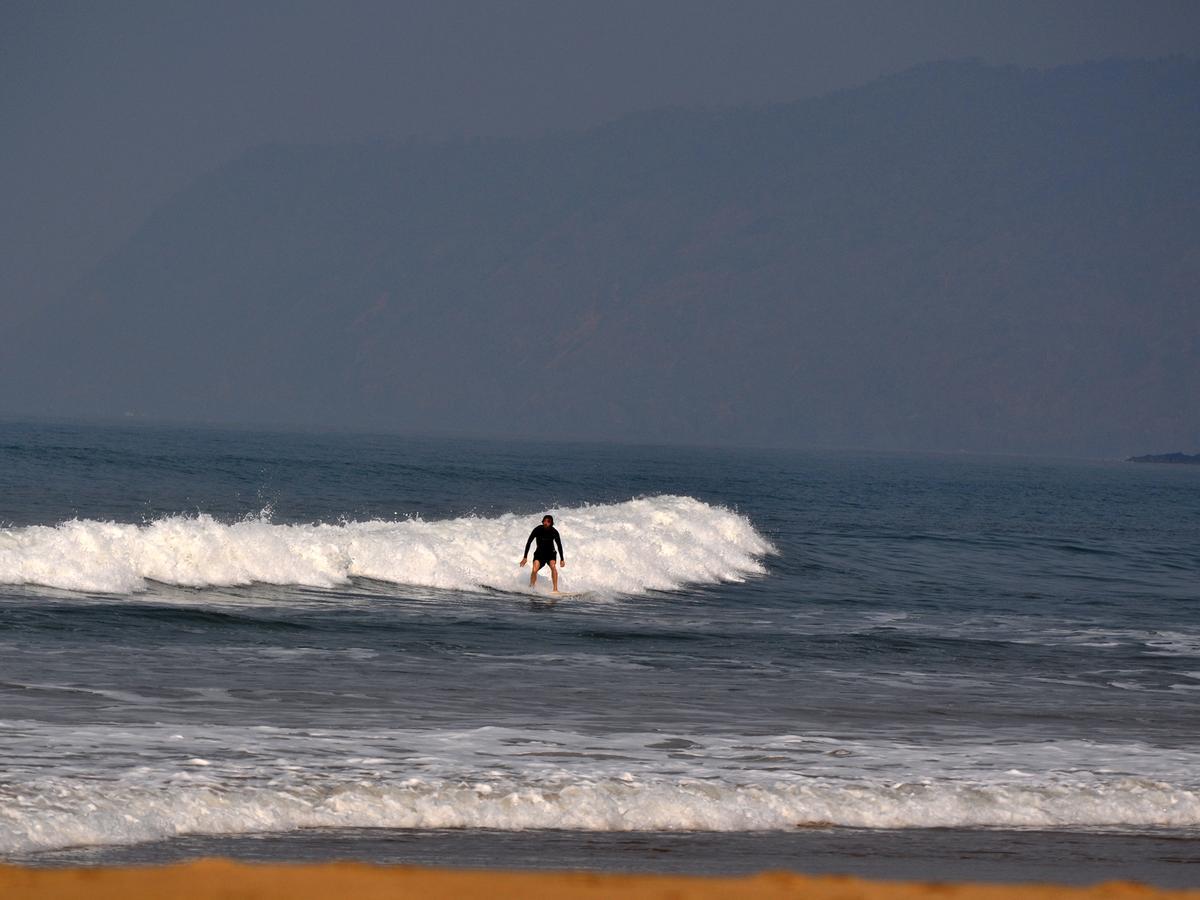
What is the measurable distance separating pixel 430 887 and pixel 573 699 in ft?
22.5

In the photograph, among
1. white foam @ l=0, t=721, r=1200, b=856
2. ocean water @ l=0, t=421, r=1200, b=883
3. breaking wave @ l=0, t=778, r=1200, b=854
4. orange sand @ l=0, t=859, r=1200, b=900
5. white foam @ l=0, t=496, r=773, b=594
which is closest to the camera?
orange sand @ l=0, t=859, r=1200, b=900

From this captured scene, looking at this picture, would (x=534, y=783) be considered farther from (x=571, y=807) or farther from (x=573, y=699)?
(x=573, y=699)

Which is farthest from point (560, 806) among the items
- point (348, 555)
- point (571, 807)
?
point (348, 555)

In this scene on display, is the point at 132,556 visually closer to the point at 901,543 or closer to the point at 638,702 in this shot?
the point at 638,702

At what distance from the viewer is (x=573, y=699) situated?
44.3ft

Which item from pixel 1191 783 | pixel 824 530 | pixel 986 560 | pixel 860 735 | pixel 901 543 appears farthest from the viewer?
pixel 824 530

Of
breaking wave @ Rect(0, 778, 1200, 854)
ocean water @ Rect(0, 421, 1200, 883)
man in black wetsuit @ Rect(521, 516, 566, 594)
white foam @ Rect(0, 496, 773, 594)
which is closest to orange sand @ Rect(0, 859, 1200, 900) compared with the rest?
ocean water @ Rect(0, 421, 1200, 883)

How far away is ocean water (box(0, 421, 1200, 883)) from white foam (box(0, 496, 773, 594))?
67 mm

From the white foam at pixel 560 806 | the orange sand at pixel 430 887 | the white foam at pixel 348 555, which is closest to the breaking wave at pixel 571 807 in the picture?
the white foam at pixel 560 806

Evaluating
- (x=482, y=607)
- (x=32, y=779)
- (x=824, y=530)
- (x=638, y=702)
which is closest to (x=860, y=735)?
(x=638, y=702)

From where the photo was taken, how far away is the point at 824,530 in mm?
47562

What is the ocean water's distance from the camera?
896 cm

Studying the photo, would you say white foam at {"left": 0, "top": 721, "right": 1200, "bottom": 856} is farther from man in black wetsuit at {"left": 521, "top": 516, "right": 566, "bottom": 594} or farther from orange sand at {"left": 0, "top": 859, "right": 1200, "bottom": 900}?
man in black wetsuit at {"left": 521, "top": 516, "right": 566, "bottom": 594}

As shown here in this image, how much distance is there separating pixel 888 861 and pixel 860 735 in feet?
12.2
